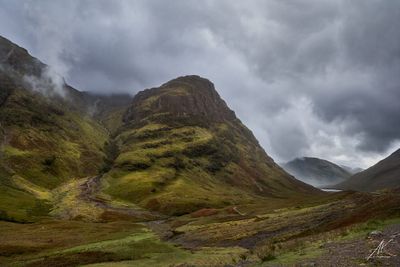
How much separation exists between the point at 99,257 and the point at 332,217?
46469 millimetres

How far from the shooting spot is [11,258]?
6781 cm

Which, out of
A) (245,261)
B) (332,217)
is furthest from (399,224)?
(332,217)

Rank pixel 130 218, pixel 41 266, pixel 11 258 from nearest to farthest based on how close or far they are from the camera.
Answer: pixel 41 266 < pixel 11 258 < pixel 130 218

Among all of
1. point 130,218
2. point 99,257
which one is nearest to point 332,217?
point 99,257

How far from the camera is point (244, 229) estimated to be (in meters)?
91.4

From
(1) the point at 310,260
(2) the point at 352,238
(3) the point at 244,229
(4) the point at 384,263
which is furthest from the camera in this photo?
(3) the point at 244,229

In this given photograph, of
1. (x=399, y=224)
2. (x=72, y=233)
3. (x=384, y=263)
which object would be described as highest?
(x=72, y=233)

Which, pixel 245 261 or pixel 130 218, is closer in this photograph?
pixel 245 261

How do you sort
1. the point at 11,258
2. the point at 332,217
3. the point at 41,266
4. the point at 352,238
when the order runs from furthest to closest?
the point at 332,217, the point at 11,258, the point at 41,266, the point at 352,238

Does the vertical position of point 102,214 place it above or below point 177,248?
above

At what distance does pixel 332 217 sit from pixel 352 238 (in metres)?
38.4

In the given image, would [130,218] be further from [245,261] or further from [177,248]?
[245,261]

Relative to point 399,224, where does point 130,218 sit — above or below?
above

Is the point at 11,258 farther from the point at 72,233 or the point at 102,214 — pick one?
the point at 102,214
